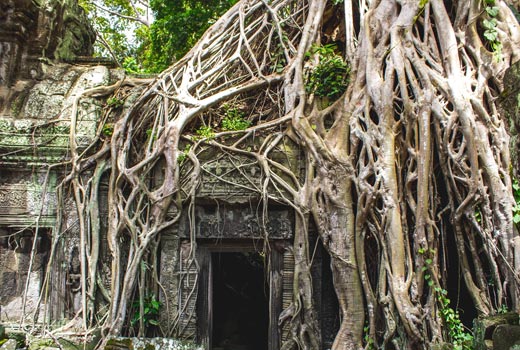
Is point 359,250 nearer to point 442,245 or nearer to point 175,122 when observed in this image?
point 442,245

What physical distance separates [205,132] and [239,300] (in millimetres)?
3773

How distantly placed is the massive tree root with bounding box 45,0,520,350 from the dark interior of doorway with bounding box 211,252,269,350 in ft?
9.90

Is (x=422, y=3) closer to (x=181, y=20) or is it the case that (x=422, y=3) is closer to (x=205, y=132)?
(x=205, y=132)

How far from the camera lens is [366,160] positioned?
4270 mm

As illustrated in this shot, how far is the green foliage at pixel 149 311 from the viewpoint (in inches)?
168

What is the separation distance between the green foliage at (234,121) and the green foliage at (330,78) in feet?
2.18

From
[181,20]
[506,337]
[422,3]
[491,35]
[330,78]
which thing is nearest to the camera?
[506,337]

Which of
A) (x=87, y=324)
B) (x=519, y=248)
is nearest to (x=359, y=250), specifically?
(x=519, y=248)

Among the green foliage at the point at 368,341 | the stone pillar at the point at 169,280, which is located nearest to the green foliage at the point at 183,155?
the stone pillar at the point at 169,280

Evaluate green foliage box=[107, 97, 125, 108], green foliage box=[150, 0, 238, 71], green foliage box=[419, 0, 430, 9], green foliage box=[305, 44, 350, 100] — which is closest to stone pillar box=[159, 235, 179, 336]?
green foliage box=[107, 97, 125, 108]

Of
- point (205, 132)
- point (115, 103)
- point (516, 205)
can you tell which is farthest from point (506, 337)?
point (115, 103)

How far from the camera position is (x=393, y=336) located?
12.4ft

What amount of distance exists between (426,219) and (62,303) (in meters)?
3.11

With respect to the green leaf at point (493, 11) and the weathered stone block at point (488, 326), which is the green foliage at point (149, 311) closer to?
the weathered stone block at point (488, 326)
